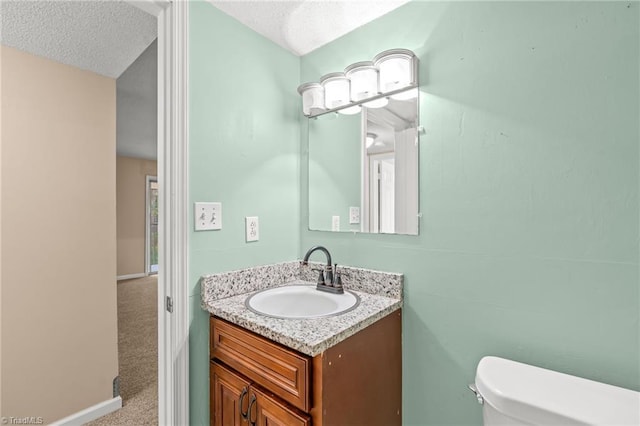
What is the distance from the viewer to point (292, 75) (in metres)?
1.66

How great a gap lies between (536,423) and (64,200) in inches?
93.6

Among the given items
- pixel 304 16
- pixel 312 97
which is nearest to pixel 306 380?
pixel 312 97

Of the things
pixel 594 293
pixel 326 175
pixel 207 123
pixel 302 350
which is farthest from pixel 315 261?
pixel 594 293

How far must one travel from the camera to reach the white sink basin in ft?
4.20

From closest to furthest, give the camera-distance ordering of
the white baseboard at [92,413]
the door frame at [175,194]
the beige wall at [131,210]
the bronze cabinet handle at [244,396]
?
the bronze cabinet handle at [244,396] < the door frame at [175,194] < the white baseboard at [92,413] < the beige wall at [131,210]

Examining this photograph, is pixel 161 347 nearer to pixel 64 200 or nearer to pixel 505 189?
pixel 64 200

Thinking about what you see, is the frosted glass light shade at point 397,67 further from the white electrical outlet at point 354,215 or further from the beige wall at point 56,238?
the beige wall at point 56,238

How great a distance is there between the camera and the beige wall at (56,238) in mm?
1595

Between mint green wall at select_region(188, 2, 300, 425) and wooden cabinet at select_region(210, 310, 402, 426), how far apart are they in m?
0.17

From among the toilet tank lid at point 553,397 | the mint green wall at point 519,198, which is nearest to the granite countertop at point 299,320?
the mint green wall at point 519,198

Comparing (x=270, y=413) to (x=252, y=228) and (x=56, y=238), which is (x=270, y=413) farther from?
(x=56, y=238)

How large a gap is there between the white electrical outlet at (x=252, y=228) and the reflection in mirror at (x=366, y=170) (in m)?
0.32

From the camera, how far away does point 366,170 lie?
57.0 inches

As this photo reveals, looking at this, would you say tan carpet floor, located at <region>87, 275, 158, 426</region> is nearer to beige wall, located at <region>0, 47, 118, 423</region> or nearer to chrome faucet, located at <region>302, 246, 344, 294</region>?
beige wall, located at <region>0, 47, 118, 423</region>
